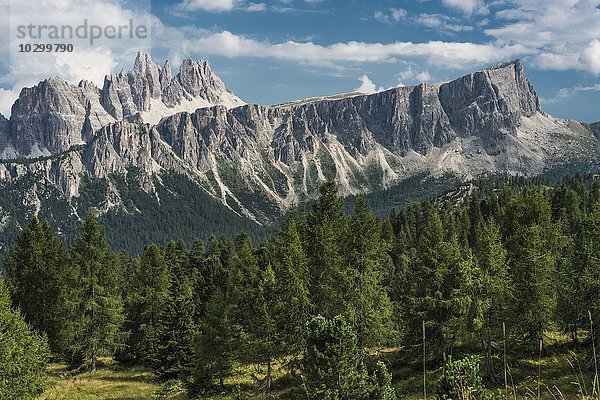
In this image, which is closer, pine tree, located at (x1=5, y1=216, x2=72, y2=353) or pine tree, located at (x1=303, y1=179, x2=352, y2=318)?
pine tree, located at (x1=303, y1=179, x2=352, y2=318)

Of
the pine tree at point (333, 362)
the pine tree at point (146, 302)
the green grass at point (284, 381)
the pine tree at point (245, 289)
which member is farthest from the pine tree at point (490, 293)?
the pine tree at point (146, 302)

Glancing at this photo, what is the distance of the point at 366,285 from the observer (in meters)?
35.3

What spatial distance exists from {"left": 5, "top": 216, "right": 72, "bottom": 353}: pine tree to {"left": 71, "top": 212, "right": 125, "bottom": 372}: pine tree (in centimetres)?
135

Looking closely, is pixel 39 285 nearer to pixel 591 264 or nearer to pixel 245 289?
pixel 245 289

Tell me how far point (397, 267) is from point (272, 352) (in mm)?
50555

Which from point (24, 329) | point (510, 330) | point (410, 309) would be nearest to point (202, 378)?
point (24, 329)

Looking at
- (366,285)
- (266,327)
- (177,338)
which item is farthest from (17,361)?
(366,285)

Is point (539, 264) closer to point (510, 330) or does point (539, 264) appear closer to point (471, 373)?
point (510, 330)

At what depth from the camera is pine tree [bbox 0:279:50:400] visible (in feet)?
84.1

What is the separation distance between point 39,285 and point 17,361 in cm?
1921

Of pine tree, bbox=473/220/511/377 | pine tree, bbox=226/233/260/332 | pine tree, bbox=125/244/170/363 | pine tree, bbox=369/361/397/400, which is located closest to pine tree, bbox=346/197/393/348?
pine tree, bbox=473/220/511/377

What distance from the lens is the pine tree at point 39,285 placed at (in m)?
43.4

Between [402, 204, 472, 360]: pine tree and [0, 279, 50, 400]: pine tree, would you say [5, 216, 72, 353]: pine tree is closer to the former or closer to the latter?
[0, 279, 50, 400]: pine tree

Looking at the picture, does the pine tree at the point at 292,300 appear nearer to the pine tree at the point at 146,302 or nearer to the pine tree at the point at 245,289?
the pine tree at the point at 245,289
